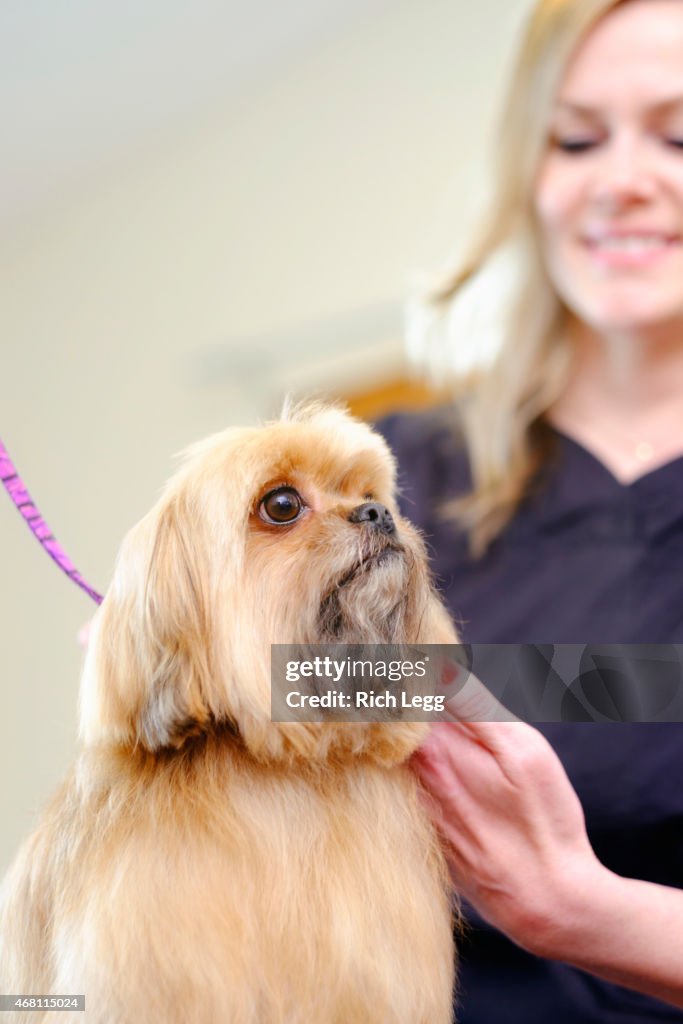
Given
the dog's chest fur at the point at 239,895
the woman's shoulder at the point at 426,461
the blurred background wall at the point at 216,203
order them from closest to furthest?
the dog's chest fur at the point at 239,895 → the woman's shoulder at the point at 426,461 → the blurred background wall at the point at 216,203

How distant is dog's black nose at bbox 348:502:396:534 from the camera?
953 mm

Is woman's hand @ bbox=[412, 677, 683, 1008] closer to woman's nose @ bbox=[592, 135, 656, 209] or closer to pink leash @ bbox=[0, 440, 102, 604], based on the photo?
pink leash @ bbox=[0, 440, 102, 604]

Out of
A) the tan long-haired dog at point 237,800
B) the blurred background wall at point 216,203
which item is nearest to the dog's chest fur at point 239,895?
the tan long-haired dog at point 237,800

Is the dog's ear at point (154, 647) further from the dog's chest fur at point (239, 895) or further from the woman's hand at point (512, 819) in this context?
the woman's hand at point (512, 819)

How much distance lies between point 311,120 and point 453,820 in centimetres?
286

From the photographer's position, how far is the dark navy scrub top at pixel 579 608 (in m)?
1.20

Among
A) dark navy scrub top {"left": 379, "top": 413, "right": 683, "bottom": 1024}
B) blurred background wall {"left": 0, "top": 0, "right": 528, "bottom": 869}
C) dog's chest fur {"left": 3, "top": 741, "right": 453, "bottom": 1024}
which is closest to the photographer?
dog's chest fur {"left": 3, "top": 741, "right": 453, "bottom": 1024}

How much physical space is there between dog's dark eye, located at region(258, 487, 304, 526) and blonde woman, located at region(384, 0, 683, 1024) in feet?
0.79

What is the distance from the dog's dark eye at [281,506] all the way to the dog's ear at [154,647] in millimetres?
60

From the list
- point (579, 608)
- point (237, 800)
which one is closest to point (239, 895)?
point (237, 800)

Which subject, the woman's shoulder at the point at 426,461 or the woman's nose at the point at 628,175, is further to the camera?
the woman's shoulder at the point at 426,461

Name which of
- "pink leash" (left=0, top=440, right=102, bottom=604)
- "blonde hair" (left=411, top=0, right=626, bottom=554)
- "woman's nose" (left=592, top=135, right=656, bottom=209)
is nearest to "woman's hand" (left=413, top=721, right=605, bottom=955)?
"pink leash" (left=0, top=440, right=102, bottom=604)

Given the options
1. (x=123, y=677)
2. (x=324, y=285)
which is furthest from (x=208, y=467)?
(x=324, y=285)

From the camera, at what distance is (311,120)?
3.45 meters
